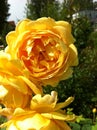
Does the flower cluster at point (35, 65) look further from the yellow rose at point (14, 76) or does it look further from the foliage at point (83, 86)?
the foliage at point (83, 86)

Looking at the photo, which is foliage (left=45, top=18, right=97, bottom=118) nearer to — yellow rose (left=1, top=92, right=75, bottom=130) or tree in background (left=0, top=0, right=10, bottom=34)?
yellow rose (left=1, top=92, right=75, bottom=130)

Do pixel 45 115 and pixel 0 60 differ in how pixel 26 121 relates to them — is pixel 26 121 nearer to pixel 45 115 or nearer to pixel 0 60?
pixel 45 115

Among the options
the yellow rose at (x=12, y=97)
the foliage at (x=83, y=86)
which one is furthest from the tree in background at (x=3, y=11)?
the yellow rose at (x=12, y=97)

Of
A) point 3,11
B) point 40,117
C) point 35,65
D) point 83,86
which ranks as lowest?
point 3,11

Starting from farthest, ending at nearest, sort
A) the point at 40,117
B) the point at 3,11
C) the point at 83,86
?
1. the point at 3,11
2. the point at 83,86
3. the point at 40,117

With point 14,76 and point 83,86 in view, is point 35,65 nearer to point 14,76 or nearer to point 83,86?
point 14,76

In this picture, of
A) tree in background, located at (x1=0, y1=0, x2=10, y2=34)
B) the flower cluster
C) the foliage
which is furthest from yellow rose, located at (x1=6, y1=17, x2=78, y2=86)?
tree in background, located at (x1=0, y1=0, x2=10, y2=34)

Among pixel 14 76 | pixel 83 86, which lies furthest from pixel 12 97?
pixel 83 86

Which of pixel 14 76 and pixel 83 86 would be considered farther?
pixel 83 86
